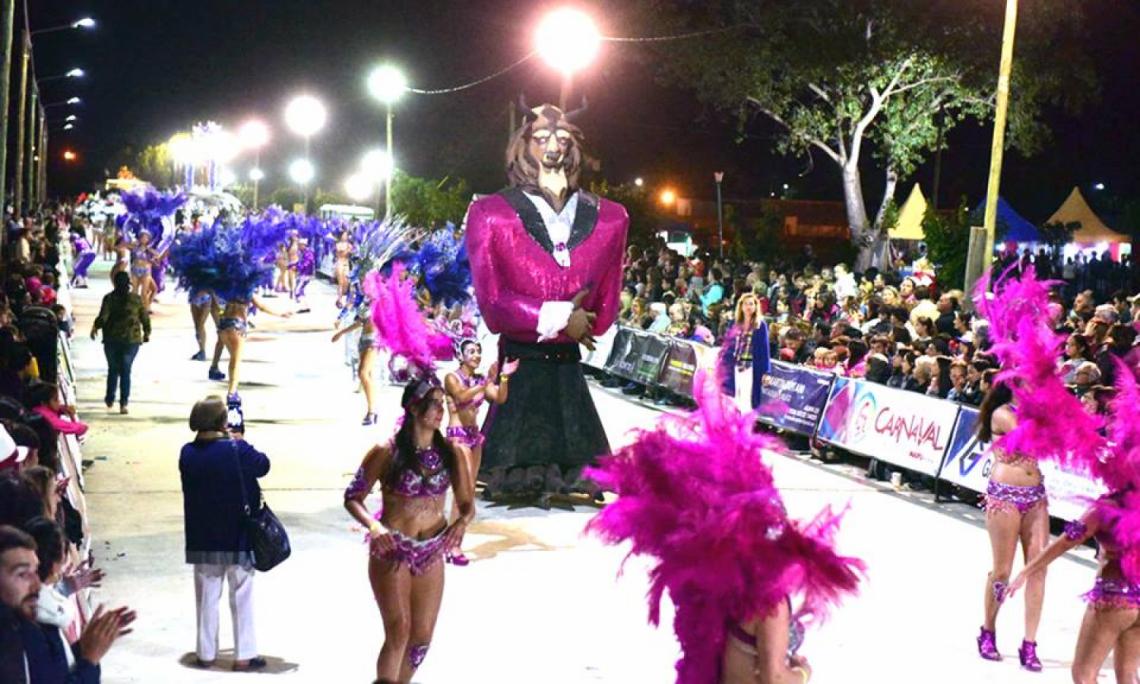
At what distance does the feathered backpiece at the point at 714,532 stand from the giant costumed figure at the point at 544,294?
7.41 m

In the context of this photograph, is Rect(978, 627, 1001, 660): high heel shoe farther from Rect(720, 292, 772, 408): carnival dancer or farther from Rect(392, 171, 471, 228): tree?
Rect(392, 171, 471, 228): tree

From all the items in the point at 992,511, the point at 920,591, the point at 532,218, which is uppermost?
the point at 532,218

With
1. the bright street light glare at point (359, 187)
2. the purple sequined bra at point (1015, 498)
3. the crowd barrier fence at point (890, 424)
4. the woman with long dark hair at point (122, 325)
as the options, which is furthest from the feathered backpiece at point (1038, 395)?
the bright street light glare at point (359, 187)

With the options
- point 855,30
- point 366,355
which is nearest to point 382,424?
point 366,355

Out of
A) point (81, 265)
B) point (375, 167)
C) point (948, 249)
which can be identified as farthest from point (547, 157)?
point (375, 167)

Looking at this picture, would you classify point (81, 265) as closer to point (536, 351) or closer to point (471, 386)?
point (536, 351)

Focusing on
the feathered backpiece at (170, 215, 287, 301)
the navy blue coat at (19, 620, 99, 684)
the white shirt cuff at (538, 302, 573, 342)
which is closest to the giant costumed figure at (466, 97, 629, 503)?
the white shirt cuff at (538, 302, 573, 342)

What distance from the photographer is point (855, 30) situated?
3794 centimetres

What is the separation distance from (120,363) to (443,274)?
570cm

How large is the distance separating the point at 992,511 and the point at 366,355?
951 cm

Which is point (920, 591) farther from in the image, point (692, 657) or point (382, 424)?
point (382, 424)

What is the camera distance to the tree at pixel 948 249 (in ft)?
83.5

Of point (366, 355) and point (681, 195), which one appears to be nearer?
point (366, 355)

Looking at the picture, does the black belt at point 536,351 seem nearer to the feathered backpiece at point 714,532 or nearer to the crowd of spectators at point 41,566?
the crowd of spectators at point 41,566
